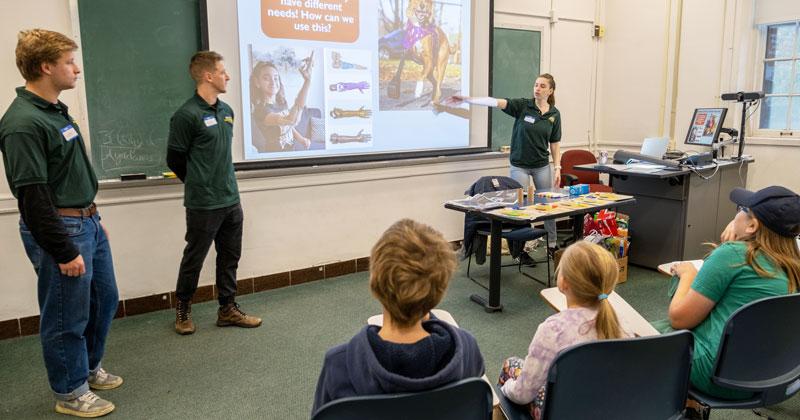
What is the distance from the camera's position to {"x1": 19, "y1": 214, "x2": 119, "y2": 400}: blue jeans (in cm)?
229

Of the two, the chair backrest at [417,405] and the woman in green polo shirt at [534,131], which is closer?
the chair backrest at [417,405]

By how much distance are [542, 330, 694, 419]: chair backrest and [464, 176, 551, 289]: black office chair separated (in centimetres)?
241

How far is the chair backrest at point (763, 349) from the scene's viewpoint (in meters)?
1.64

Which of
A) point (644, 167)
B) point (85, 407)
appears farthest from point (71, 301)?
point (644, 167)

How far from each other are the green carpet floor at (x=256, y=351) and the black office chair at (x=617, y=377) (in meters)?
1.26

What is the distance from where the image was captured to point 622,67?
5.92 metres

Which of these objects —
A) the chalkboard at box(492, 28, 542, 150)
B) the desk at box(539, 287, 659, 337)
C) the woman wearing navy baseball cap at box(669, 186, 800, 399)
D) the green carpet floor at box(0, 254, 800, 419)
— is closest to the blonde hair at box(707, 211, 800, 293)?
the woman wearing navy baseball cap at box(669, 186, 800, 399)

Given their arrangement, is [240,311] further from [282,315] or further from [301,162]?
[301,162]

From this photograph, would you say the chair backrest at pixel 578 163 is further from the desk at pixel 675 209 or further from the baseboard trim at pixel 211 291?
the baseboard trim at pixel 211 291

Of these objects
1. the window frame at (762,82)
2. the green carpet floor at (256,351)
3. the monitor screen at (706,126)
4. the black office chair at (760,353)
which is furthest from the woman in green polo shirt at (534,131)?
the black office chair at (760,353)

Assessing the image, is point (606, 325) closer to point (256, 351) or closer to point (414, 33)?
point (256, 351)

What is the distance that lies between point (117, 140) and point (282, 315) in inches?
58.8

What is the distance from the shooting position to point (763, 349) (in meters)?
1.71

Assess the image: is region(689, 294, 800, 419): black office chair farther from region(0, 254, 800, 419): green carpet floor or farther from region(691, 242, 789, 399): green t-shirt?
region(0, 254, 800, 419): green carpet floor
